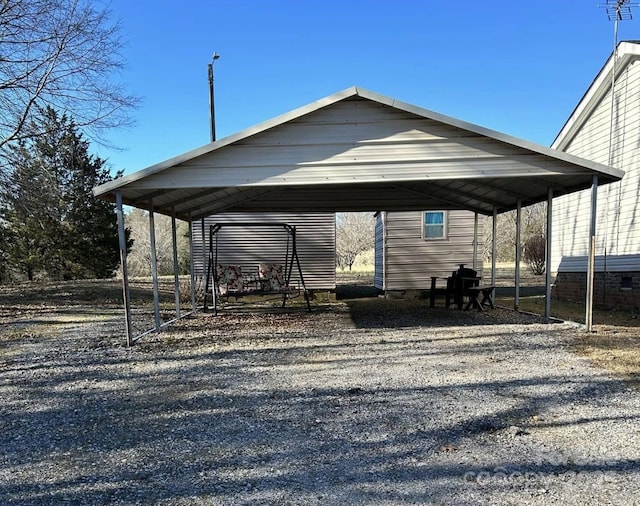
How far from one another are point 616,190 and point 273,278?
24.4 ft

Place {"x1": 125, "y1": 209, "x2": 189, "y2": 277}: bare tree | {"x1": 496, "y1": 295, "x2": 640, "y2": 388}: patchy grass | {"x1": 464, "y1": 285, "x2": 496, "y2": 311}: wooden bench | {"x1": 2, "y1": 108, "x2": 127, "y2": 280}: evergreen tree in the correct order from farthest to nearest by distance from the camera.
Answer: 1. {"x1": 125, "y1": 209, "x2": 189, "y2": 277}: bare tree
2. {"x1": 2, "y1": 108, "x2": 127, "y2": 280}: evergreen tree
3. {"x1": 464, "y1": 285, "x2": 496, "y2": 311}: wooden bench
4. {"x1": 496, "y1": 295, "x2": 640, "y2": 388}: patchy grass

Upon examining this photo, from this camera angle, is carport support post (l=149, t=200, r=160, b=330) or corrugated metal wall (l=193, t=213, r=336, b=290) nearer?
carport support post (l=149, t=200, r=160, b=330)

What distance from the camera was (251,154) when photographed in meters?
5.88

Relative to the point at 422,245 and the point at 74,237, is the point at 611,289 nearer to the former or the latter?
the point at 422,245

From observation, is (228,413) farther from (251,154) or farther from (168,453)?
(251,154)

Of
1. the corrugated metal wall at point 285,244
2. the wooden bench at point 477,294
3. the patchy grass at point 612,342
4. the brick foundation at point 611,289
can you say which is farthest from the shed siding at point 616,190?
the corrugated metal wall at point 285,244

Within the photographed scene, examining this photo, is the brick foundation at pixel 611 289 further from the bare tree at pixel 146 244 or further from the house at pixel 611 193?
the bare tree at pixel 146 244

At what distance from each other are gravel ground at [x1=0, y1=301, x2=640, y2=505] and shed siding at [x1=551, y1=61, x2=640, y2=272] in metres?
4.46

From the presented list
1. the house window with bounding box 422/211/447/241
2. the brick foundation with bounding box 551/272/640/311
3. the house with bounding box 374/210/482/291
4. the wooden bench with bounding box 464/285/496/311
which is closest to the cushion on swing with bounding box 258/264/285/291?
the wooden bench with bounding box 464/285/496/311

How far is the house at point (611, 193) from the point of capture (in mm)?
8719

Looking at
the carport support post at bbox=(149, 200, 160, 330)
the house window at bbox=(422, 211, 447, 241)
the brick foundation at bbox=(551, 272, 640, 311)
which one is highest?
the house window at bbox=(422, 211, 447, 241)

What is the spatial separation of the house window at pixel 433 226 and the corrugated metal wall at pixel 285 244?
2663mm

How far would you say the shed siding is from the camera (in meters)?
8.72

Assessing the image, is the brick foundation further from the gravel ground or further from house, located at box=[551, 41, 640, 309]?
the gravel ground
